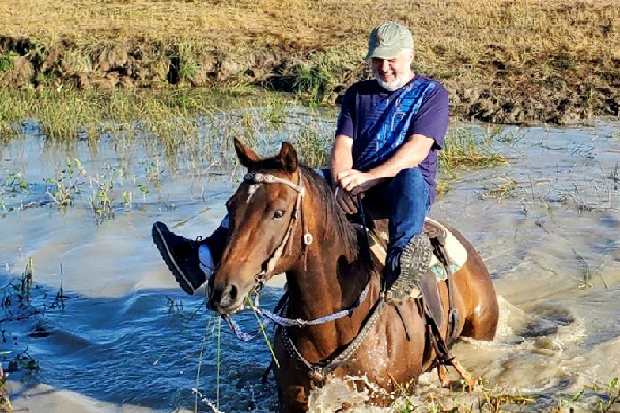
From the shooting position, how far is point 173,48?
1952 cm

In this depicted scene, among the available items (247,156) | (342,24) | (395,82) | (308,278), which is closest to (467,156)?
(395,82)

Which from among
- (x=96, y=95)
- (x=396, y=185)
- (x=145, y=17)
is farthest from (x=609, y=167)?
(x=145, y=17)

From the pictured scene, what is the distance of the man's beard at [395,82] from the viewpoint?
5129mm

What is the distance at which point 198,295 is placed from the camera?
794 cm

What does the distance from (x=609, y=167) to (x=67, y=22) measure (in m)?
16.3

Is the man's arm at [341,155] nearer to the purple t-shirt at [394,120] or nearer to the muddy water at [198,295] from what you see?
the purple t-shirt at [394,120]

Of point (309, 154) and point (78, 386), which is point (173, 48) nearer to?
point (309, 154)

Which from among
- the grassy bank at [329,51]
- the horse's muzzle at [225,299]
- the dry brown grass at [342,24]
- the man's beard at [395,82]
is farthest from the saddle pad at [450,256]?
the dry brown grass at [342,24]

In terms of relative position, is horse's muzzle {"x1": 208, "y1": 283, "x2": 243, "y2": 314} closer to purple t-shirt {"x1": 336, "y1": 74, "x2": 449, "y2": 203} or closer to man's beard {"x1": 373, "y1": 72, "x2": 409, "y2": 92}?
purple t-shirt {"x1": 336, "y1": 74, "x2": 449, "y2": 203}

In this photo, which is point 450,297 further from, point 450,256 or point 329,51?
point 329,51

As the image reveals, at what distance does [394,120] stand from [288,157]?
4.33 ft

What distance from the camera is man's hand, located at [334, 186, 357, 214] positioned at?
4.87 metres

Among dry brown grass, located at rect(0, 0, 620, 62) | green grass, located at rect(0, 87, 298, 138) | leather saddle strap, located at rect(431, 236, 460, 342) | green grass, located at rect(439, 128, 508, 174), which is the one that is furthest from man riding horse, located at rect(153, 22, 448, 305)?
dry brown grass, located at rect(0, 0, 620, 62)

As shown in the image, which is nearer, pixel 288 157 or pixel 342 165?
pixel 288 157
